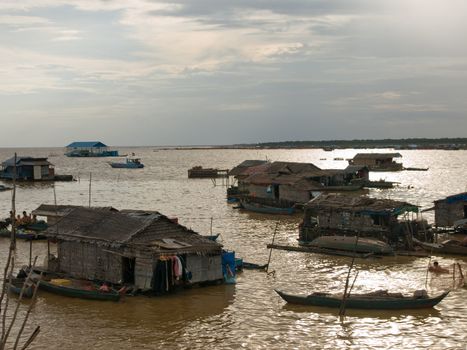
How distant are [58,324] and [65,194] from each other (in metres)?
42.5

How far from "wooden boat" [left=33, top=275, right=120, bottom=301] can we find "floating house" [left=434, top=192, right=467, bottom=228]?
718 inches

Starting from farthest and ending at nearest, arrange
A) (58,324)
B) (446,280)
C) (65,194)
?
1. (65,194)
2. (446,280)
3. (58,324)

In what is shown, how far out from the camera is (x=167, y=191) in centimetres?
5847

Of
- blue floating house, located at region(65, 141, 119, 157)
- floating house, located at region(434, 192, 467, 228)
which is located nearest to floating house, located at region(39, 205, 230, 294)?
floating house, located at region(434, 192, 467, 228)

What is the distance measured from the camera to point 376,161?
7938 cm

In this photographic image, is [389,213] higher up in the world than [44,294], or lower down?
higher up

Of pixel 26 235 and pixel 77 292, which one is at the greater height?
pixel 26 235

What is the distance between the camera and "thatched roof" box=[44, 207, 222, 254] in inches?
677

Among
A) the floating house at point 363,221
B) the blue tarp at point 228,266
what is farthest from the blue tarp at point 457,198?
the blue tarp at point 228,266

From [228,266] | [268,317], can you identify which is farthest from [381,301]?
[228,266]

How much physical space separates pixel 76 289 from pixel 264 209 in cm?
2372

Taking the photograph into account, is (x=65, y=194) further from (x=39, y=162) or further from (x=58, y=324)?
(x=58, y=324)

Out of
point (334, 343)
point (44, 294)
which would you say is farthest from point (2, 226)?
point (334, 343)

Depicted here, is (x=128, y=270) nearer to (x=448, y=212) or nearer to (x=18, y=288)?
(x=18, y=288)
